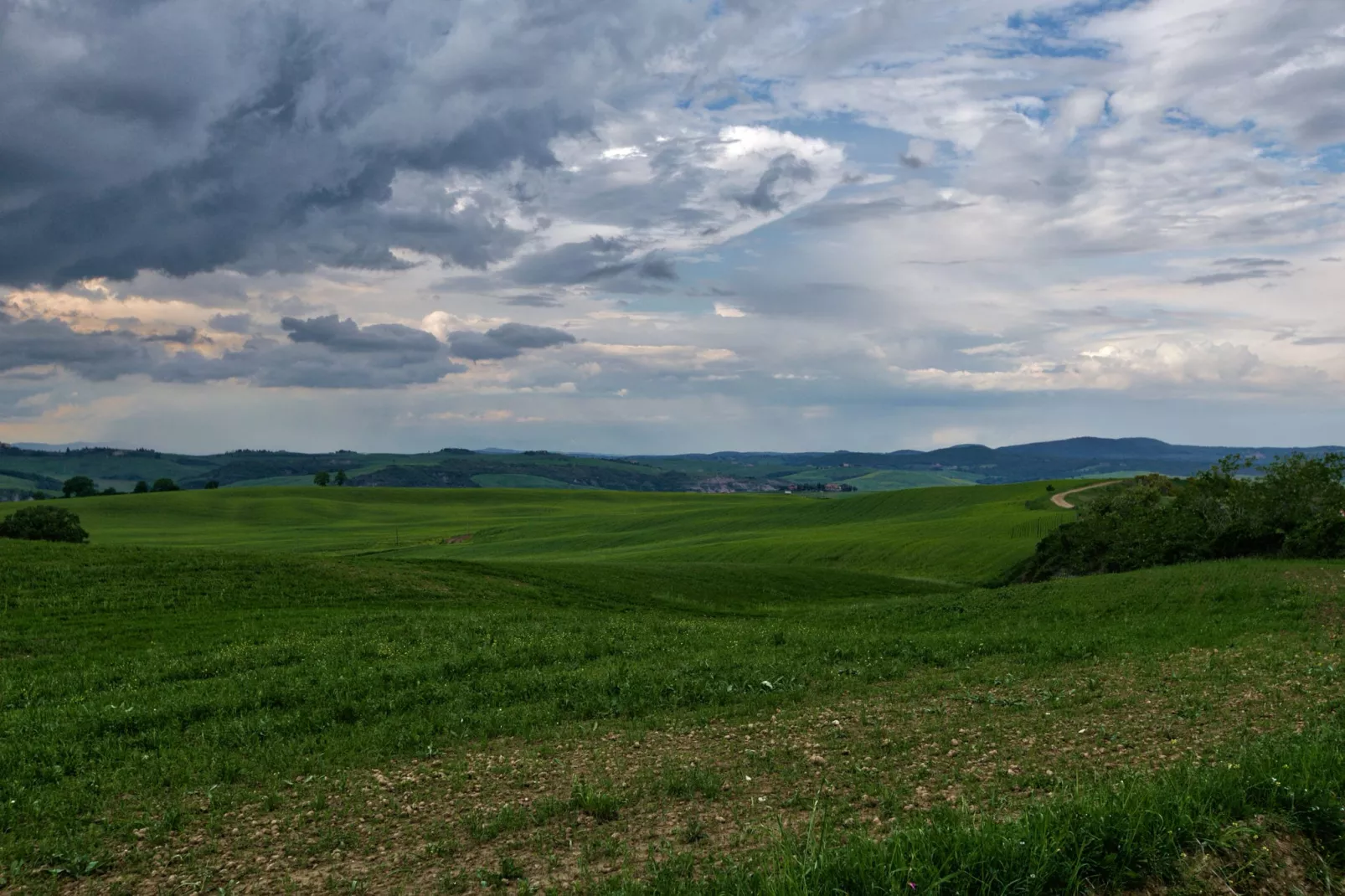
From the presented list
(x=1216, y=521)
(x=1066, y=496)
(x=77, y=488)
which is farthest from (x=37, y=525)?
(x=77, y=488)

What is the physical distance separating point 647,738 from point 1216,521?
4233 centimetres

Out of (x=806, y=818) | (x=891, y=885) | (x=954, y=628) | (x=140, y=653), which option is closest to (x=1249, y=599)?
(x=954, y=628)

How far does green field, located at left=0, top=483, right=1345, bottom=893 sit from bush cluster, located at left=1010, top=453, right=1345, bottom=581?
7.95 m

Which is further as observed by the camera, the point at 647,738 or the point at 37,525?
the point at 37,525

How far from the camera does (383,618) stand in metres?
27.4

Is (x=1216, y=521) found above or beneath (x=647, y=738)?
above

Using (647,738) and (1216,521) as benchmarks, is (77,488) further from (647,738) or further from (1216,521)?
(647,738)

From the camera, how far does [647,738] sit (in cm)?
1419

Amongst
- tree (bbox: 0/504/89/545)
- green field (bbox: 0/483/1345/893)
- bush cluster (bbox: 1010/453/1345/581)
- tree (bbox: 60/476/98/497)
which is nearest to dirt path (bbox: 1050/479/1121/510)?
bush cluster (bbox: 1010/453/1345/581)

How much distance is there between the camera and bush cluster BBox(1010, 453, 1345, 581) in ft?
133

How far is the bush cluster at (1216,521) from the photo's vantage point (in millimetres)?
40562

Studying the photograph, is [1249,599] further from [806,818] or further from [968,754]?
[806,818]

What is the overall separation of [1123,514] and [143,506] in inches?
5746

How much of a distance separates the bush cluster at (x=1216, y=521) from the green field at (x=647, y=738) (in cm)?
795
